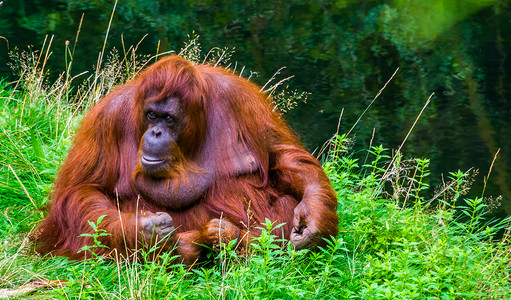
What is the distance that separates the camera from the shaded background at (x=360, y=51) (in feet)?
27.2

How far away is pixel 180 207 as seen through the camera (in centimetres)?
348

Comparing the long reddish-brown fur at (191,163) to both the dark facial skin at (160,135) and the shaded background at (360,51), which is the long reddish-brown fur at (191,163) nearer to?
the dark facial skin at (160,135)

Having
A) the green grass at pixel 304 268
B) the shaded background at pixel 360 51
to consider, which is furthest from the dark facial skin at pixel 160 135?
the shaded background at pixel 360 51

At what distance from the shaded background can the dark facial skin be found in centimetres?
431

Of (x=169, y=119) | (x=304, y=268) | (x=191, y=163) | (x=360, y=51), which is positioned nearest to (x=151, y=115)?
(x=169, y=119)

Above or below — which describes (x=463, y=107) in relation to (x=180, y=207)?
below

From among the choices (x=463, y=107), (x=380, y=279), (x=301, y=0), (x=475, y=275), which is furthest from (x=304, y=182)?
(x=301, y=0)

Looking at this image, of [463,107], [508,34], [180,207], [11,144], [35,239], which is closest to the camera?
[180,207]

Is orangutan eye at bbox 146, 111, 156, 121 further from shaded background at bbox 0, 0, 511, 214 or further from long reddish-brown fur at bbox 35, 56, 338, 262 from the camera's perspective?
shaded background at bbox 0, 0, 511, 214

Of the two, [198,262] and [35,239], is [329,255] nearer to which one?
[198,262]

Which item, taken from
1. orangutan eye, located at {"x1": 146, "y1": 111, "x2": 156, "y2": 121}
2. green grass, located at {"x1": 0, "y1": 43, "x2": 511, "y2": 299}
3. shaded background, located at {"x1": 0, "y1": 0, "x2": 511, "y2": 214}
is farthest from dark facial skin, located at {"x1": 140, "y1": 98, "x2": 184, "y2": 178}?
shaded background, located at {"x1": 0, "y1": 0, "x2": 511, "y2": 214}

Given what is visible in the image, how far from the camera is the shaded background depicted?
8305 millimetres

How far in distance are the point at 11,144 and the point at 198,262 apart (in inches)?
72.5

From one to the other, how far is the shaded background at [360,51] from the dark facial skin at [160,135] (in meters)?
4.31
